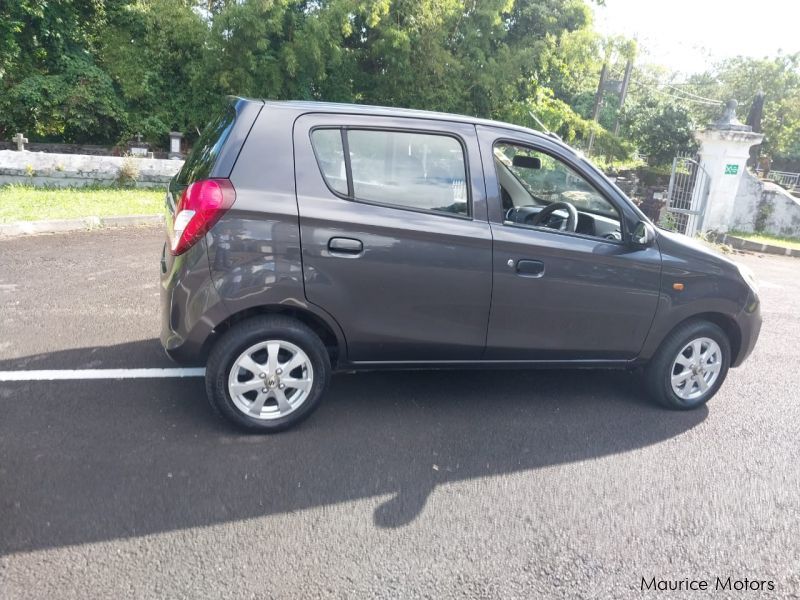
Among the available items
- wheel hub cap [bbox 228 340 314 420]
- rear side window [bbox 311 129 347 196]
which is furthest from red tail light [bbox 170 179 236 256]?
wheel hub cap [bbox 228 340 314 420]

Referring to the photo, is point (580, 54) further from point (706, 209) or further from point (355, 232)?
point (355, 232)

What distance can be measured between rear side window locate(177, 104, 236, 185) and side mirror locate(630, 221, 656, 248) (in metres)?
2.47

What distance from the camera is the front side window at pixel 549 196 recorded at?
4094 millimetres

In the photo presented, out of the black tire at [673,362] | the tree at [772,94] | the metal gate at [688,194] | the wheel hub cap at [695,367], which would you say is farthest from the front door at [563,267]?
the tree at [772,94]

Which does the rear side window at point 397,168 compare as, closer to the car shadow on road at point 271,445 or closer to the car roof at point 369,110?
the car roof at point 369,110

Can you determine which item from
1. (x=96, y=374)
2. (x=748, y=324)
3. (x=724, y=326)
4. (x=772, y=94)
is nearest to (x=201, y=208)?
(x=96, y=374)

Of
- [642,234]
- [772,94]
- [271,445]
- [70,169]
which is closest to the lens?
[271,445]

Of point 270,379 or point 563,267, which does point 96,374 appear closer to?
point 270,379

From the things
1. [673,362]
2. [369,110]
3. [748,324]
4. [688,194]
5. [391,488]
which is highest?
[369,110]

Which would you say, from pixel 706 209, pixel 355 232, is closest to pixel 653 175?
pixel 706 209

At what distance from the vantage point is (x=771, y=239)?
1583cm

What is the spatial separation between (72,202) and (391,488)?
865 centimetres

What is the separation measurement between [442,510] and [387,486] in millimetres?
320

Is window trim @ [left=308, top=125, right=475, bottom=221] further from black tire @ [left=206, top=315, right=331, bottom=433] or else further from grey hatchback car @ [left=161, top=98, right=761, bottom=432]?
black tire @ [left=206, top=315, right=331, bottom=433]
